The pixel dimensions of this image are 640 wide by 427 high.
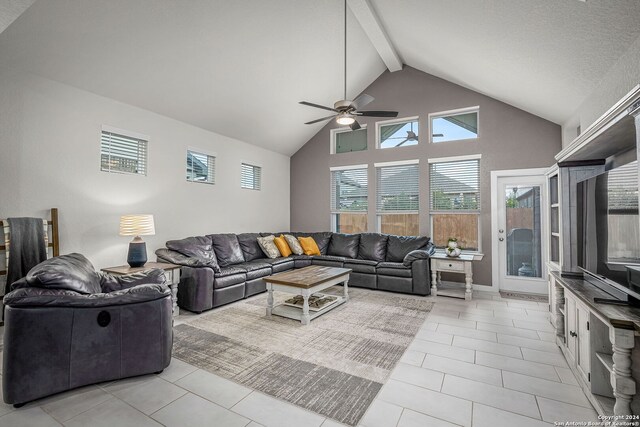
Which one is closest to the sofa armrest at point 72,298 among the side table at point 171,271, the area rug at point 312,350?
the area rug at point 312,350

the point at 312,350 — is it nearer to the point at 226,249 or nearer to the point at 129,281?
the point at 129,281

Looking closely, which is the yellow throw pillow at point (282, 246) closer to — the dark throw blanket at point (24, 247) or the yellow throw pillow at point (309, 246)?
the yellow throw pillow at point (309, 246)

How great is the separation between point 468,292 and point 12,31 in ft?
20.8

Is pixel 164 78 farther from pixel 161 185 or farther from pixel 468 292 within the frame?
pixel 468 292

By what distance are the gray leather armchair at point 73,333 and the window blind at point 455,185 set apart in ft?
16.3

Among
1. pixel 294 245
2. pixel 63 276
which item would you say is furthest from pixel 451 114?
pixel 63 276

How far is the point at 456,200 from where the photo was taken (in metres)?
5.58

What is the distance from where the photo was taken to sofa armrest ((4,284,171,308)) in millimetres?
1990

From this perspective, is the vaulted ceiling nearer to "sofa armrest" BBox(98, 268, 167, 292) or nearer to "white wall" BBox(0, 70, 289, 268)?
"white wall" BBox(0, 70, 289, 268)

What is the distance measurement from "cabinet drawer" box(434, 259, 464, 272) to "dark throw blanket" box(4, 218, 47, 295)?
17.1ft

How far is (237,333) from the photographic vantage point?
10.5 feet

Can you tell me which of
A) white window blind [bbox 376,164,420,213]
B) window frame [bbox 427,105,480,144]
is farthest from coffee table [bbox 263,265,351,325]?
window frame [bbox 427,105,480,144]

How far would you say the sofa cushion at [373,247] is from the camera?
18.5 ft

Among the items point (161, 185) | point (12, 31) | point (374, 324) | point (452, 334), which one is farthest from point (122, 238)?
point (452, 334)
